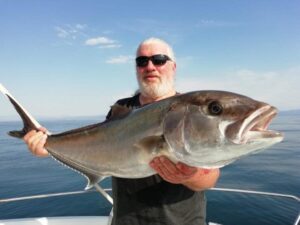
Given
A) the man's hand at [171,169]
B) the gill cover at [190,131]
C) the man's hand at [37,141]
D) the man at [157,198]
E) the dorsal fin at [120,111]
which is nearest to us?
the gill cover at [190,131]

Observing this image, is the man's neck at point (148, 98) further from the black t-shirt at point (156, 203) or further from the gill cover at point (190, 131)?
the gill cover at point (190, 131)

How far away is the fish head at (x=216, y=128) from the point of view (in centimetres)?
270

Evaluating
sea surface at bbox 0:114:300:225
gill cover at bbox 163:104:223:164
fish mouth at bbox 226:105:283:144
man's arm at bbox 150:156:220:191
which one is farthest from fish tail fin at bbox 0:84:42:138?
sea surface at bbox 0:114:300:225

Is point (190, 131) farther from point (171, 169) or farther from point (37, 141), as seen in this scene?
point (37, 141)

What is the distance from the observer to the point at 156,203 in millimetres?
3971

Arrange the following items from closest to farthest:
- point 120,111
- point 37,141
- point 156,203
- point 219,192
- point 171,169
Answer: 1. point 171,169
2. point 120,111
3. point 156,203
4. point 37,141
5. point 219,192

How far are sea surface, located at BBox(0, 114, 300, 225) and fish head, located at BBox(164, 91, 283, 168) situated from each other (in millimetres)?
8571

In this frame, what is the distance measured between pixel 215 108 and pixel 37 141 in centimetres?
243

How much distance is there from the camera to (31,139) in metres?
4.34

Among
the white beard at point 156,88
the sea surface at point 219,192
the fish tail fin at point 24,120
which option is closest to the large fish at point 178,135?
the fish tail fin at point 24,120

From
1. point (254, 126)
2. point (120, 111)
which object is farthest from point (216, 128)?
point (120, 111)

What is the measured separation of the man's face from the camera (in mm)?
4652

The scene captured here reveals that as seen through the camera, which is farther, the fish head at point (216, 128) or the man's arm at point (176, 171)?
the man's arm at point (176, 171)

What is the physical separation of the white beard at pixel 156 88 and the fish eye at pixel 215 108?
5.55 ft
